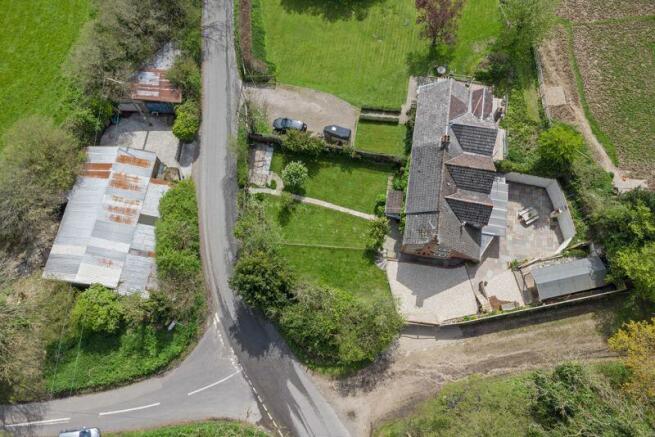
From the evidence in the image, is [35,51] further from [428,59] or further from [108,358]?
[428,59]

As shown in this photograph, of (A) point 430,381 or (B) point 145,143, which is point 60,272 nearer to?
(B) point 145,143

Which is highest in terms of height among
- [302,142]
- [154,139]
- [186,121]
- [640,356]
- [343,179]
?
[302,142]

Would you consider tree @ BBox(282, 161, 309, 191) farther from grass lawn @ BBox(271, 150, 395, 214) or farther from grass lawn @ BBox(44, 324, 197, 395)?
grass lawn @ BBox(44, 324, 197, 395)

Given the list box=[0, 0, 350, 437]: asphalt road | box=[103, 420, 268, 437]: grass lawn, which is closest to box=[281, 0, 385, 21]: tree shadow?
box=[0, 0, 350, 437]: asphalt road

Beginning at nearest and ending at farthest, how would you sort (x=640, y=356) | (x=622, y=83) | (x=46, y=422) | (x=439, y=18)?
(x=640, y=356) < (x=46, y=422) < (x=439, y=18) < (x=622, y=83)

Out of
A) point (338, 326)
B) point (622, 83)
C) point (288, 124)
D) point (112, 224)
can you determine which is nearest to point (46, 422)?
point (112, 224)

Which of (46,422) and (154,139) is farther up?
(154,139)
